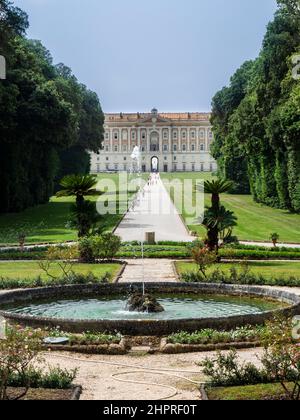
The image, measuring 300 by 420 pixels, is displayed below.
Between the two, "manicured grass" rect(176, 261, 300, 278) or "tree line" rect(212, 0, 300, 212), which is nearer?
"manicured grass" rect(176, 261, 300, 278)

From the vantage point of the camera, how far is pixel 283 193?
4956cm

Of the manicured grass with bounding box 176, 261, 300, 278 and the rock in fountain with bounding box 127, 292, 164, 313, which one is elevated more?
the rock in fountain with bounding box 127, 292, 164, 313

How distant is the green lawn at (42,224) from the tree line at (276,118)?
9230mm

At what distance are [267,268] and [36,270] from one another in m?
7.12

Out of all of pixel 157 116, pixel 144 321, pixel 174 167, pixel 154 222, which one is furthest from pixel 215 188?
pixel 157 116

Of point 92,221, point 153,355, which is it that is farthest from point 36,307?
point 92,221

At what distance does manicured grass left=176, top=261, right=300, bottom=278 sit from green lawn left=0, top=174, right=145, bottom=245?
20.1 ft

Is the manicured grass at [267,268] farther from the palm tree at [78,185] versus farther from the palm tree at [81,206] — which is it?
the palm tree at [78,185]

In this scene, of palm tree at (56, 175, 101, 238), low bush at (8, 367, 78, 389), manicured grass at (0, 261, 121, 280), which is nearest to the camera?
low bush at (8, 367, 78, 389)

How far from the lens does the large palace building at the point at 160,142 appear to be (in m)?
157

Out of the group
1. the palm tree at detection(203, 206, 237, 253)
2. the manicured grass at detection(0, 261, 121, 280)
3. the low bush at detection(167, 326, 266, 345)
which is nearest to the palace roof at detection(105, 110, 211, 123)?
the palm tree at detection(203, 206, 237, 253)

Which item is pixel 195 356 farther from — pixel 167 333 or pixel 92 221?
pixel 92 221

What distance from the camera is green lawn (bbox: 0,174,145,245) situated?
3369cm

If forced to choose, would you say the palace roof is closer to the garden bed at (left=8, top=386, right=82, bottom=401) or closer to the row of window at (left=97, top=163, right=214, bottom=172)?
the row of window at (left=97, top=163, right=214, bottom=172)
